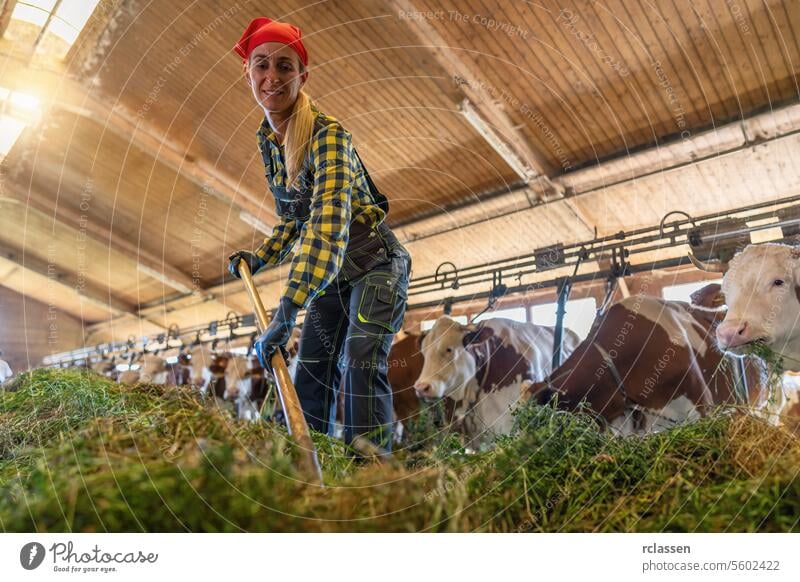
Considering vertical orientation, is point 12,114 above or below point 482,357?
above

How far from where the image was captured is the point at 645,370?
1181 mm

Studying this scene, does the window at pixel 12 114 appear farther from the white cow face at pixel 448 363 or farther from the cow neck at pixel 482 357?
the cow neck at pixel 482 357

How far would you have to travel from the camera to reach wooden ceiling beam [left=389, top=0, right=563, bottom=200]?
133 centimetres

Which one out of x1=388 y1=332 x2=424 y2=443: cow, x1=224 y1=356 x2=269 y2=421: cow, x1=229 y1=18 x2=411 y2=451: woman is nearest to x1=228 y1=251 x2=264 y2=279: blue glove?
x1=229 y1=18 x2=411 y2=451: woman

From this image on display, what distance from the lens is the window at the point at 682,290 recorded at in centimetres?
116

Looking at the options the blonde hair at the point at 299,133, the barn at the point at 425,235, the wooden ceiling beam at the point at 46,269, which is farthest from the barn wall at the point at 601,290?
the wooden ceiling beam at the point at 46,269

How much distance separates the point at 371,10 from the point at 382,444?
0.99 meters

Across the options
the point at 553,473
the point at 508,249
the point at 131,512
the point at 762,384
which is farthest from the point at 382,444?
the point at 508,249

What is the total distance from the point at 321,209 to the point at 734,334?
63cm

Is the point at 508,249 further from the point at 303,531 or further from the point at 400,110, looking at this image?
the point at 303,531

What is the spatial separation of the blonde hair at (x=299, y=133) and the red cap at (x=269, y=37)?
0.07 meters

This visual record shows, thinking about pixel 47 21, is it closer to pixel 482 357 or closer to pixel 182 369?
pixel 482 357

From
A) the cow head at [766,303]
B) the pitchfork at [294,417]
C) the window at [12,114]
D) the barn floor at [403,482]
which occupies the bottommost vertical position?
the barn floor at [403,482]

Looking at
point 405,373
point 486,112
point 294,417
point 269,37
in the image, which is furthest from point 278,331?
point 405,373
